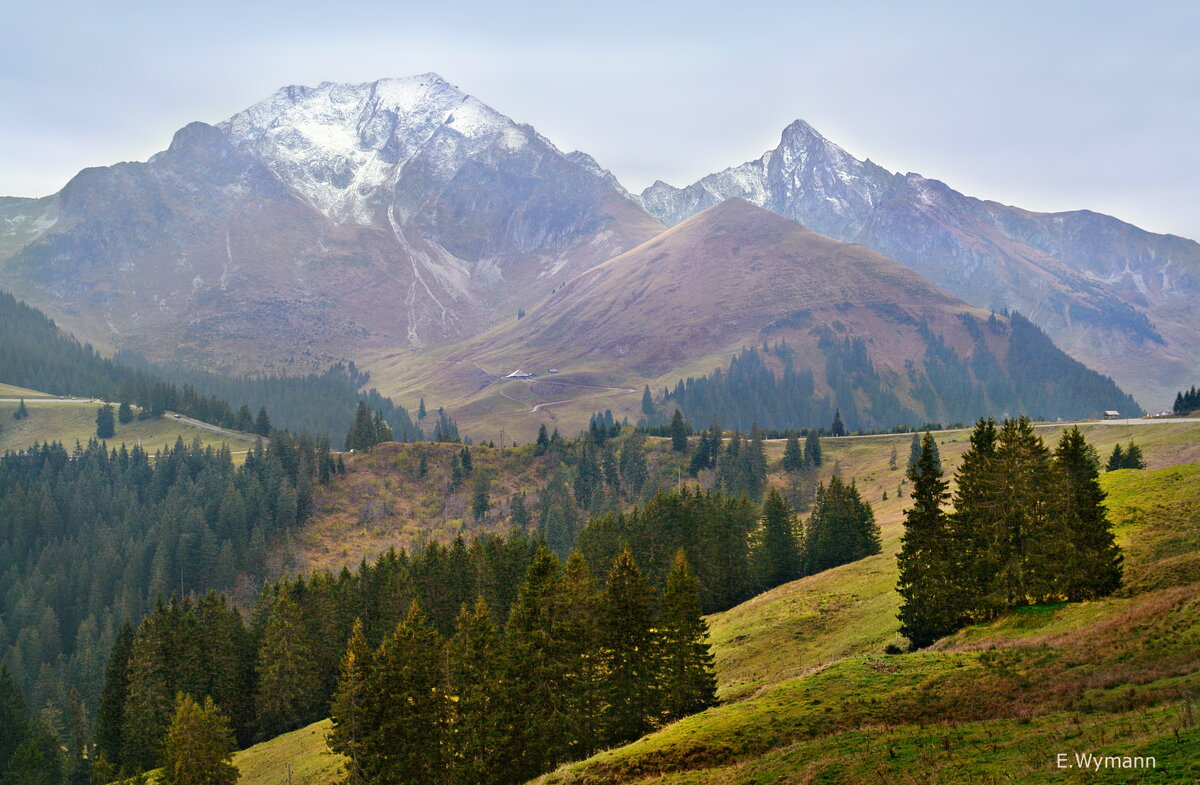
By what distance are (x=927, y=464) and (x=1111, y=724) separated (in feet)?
117

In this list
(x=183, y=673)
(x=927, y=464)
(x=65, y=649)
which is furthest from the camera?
(x=65, y=649)

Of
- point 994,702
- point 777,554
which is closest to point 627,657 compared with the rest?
point 994,702

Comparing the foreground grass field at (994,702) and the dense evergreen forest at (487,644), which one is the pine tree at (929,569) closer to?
the foreground grass field at (994,702)

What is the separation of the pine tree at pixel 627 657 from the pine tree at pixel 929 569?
18.7 meters

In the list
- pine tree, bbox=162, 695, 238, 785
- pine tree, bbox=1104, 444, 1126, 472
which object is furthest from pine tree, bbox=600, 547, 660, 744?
pine tree, bbox=1104, 444, 1126, 472

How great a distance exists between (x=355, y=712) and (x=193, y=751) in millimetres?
20129

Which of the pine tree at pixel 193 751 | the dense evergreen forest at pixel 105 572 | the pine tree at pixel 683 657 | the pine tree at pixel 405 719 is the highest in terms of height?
the pine tree at pixel 683 657

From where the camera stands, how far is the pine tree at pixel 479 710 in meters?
50.9

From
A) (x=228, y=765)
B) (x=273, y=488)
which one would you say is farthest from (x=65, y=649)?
(x=228, y=765)

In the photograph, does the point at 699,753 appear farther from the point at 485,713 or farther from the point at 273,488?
the point at 273,488

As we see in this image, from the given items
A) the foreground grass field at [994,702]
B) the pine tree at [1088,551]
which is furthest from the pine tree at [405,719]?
the pine tree at [1088,551]

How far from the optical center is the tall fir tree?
170ft

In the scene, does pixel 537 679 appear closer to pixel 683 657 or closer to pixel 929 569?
pixel 683 657

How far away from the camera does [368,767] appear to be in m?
55.3
